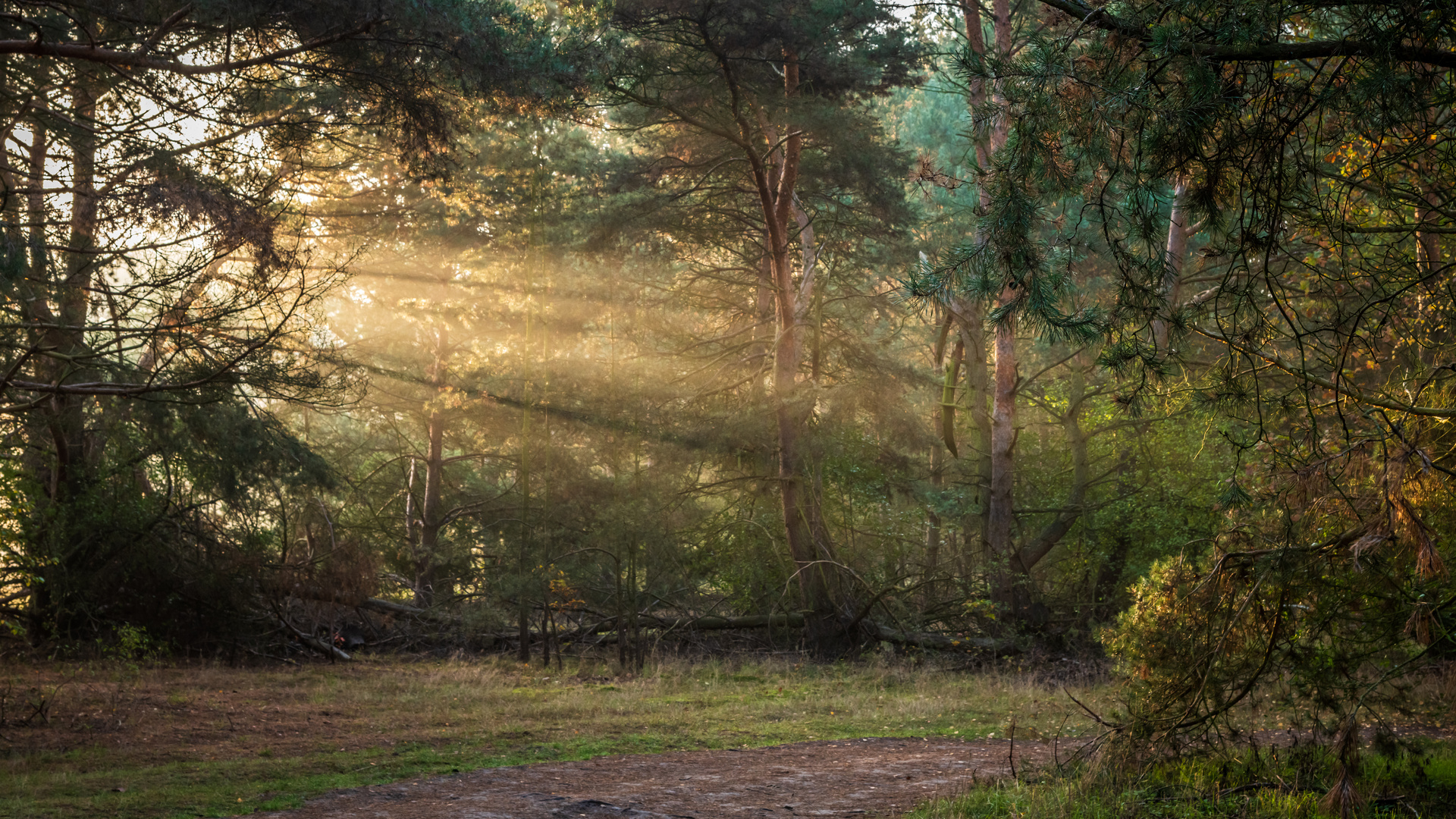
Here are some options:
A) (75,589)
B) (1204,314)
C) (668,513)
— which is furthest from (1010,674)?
(75,589)

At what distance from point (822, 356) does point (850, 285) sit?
1.76 metres

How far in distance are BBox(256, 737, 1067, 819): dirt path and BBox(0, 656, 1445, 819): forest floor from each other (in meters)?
0.03

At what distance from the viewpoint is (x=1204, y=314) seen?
23.1 ft

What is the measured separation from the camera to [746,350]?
2170 centimetres

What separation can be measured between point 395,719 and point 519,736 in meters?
1.87

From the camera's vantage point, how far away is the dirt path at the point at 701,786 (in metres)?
6.98

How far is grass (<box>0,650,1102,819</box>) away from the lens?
26.1 feet

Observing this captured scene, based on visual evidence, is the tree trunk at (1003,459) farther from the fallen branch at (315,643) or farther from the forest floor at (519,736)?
the fallen branch at (315,643)

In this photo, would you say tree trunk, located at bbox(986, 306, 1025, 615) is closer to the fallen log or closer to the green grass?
the fallen log

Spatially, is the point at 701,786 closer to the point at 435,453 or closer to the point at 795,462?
the point at 795,462

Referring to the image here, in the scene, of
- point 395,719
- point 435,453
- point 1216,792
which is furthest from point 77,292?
point 435,453

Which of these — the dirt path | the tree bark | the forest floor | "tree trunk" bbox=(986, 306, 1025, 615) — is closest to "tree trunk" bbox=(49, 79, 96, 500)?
the forest floor

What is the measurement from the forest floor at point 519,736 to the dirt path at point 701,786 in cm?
3

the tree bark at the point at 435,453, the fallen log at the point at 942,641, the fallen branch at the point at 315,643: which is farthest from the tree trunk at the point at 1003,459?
the tree bark at the point at 435,453
